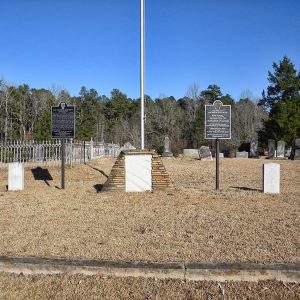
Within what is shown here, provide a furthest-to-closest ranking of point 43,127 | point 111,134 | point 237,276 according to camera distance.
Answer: point 111,134, point 43,127, point 237,276

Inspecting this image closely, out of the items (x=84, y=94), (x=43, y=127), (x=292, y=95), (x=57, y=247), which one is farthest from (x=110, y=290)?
(x=84, y=94)

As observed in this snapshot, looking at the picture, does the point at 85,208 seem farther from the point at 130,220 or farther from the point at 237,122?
the point at 237,122

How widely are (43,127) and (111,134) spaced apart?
1778 inches

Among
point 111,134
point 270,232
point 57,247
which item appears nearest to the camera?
point 57,247

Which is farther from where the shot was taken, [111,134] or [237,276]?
[111,134]

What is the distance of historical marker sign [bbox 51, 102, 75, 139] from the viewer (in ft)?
38.3

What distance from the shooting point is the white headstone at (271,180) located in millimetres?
10484

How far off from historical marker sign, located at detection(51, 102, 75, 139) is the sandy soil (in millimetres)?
7856

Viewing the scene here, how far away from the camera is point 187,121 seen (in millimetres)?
69562

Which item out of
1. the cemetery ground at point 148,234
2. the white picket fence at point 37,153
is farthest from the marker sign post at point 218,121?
the white picket fence at point 37,153

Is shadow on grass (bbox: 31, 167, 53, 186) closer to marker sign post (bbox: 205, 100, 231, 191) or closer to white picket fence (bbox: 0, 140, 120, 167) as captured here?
white picket fence (bbox: 0, 140, 120, 167)

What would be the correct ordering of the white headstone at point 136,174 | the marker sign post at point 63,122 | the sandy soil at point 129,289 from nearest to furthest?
the sandy soil at point 129,289 < the white headstone at point 136,174 < the marker sign post at point 63,122

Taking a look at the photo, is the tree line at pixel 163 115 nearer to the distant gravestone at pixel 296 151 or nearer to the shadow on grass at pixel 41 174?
the distant gravestone at pixel 296 151

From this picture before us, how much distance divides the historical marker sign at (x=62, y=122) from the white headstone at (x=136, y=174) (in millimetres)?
2278
